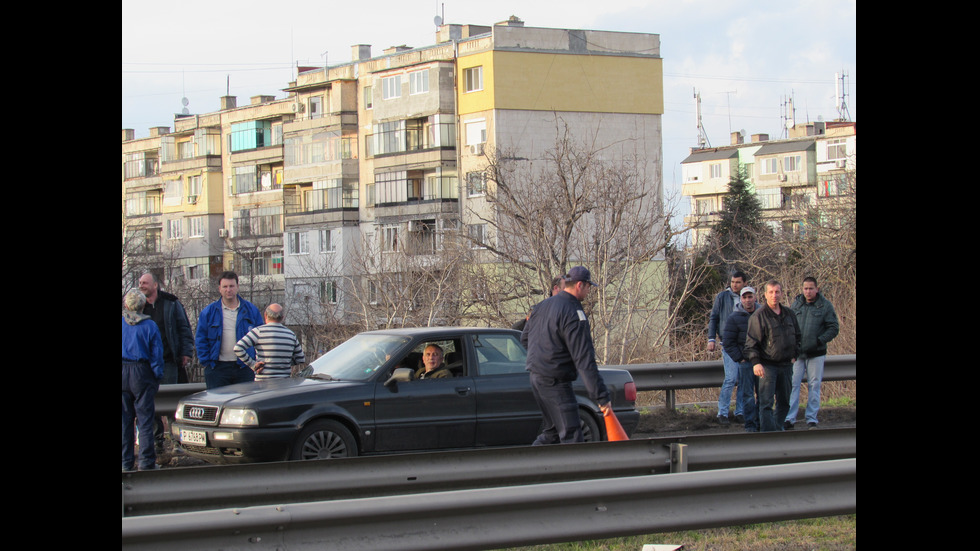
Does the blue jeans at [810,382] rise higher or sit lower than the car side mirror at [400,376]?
lower

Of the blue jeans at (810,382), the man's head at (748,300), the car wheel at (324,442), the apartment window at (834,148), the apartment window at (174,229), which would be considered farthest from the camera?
the apartment window at (834,148)

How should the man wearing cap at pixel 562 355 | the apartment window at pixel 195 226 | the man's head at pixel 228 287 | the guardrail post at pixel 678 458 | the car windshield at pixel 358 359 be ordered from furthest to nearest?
the apartment window at pixel 195 226
the man's head at pixel 228 287
the car windshield at pixel 358 359
the man wearing cap at pixel 562 355
the guardrail post at pixel 678 458

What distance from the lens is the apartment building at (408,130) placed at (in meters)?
58.5

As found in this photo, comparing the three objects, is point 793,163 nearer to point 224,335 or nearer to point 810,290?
point 810,290

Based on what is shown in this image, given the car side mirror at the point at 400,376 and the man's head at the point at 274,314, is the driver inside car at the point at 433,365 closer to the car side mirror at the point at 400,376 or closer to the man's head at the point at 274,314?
the car side mirror at the point at 400,376

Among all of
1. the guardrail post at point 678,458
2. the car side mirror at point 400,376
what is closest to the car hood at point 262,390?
the car side mirror at point 400,376

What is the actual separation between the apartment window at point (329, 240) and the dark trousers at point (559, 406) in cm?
5886

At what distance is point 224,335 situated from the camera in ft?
35.3

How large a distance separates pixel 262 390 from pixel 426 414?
1.54 metres

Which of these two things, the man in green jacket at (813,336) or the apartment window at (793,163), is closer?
the man in green jacket at (813,336)
